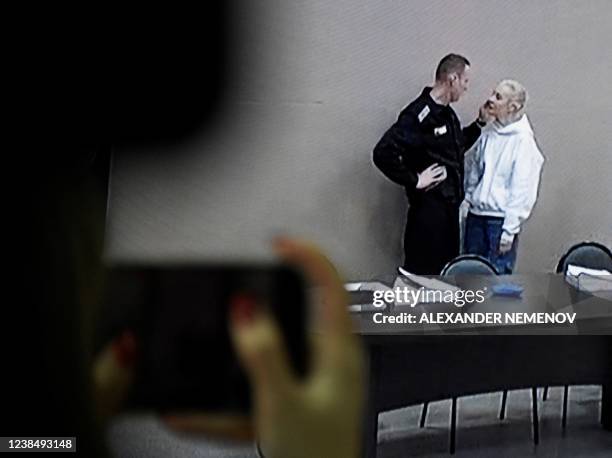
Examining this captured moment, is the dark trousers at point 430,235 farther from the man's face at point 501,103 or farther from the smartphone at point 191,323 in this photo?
the smartphone at point 191,323

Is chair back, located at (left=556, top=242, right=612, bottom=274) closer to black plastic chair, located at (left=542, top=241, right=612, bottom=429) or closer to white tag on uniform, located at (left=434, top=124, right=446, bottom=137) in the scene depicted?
black plastic chair, located at (left=542, top=241, right=612, bottom=429)

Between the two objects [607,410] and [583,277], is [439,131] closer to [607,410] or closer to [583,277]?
[583,277]

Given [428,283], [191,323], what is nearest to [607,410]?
[428,283]

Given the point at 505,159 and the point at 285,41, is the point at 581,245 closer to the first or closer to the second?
the point at 505,159

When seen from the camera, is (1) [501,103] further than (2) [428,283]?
Yes

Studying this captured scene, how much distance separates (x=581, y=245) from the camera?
74.6 inches

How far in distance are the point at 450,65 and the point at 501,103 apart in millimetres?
339

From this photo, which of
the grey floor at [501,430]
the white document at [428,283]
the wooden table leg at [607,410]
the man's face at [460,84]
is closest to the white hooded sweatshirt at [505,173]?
the man's face at [460,84]

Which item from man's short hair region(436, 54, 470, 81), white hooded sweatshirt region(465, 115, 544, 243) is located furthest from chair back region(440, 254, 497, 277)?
man's short hair region(436, 54, 470, 81)

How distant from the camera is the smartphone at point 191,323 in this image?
0.72 meters

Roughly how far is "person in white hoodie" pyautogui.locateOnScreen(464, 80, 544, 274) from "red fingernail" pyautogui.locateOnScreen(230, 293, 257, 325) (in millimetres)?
1091

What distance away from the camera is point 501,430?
201 cm

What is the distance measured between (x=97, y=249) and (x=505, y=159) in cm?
143

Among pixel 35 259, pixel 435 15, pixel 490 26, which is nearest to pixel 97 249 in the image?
A: pixel 35 259
